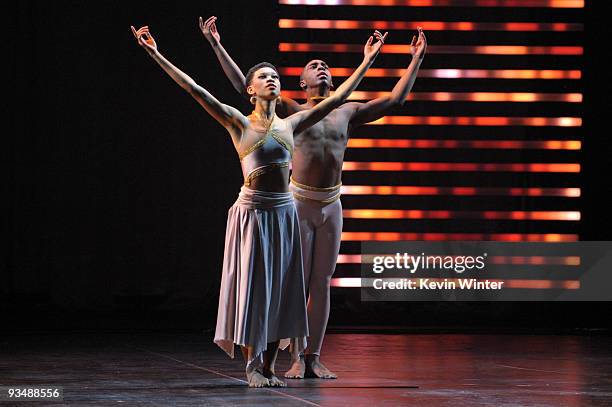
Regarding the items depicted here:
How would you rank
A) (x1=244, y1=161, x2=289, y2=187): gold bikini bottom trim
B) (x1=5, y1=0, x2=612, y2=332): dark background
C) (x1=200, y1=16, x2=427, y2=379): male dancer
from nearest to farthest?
(x1=244, y1=161, x2=289, y2=187): gold bikini bottom trim, (x1=200, y1=16, x2=427, y2=379): male dancer, (x1=5, y1=0, x2=612, y2=332): dark background

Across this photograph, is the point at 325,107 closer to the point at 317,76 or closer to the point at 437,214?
the point at 317,76

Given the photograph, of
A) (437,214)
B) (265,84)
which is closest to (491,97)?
(437,214)

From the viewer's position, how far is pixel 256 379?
14.6ft

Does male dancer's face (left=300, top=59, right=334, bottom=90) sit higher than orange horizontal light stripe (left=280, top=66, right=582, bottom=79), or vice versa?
orange horizontal light stripe (left=280, top=66, right=582, bottom=79)

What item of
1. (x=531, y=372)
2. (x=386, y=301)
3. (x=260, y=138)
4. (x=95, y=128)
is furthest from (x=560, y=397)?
(x=95, y=128)

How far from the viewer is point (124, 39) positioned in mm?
8273

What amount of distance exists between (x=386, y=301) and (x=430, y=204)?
0.81 metres

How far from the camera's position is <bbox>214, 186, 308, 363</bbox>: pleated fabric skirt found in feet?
14.6

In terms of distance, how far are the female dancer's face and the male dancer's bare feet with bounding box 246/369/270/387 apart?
3.66 feet

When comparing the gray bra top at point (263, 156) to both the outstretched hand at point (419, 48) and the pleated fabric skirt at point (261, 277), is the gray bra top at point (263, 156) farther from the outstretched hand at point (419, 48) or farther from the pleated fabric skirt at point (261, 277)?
the outstretched hand at point (419, 48)

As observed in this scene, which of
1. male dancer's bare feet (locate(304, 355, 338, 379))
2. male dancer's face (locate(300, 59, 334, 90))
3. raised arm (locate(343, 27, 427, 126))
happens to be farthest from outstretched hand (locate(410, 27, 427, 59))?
male dancer's bare feet (locate(304, 355, 338, 379))

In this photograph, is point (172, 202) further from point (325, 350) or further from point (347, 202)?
point (325, 350)

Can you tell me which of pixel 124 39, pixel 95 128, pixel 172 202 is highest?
pixel 124 39

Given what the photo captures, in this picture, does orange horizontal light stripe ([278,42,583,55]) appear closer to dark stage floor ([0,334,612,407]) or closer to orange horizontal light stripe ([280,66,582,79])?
orange horizontal light stripe ([280,66,582,79])
